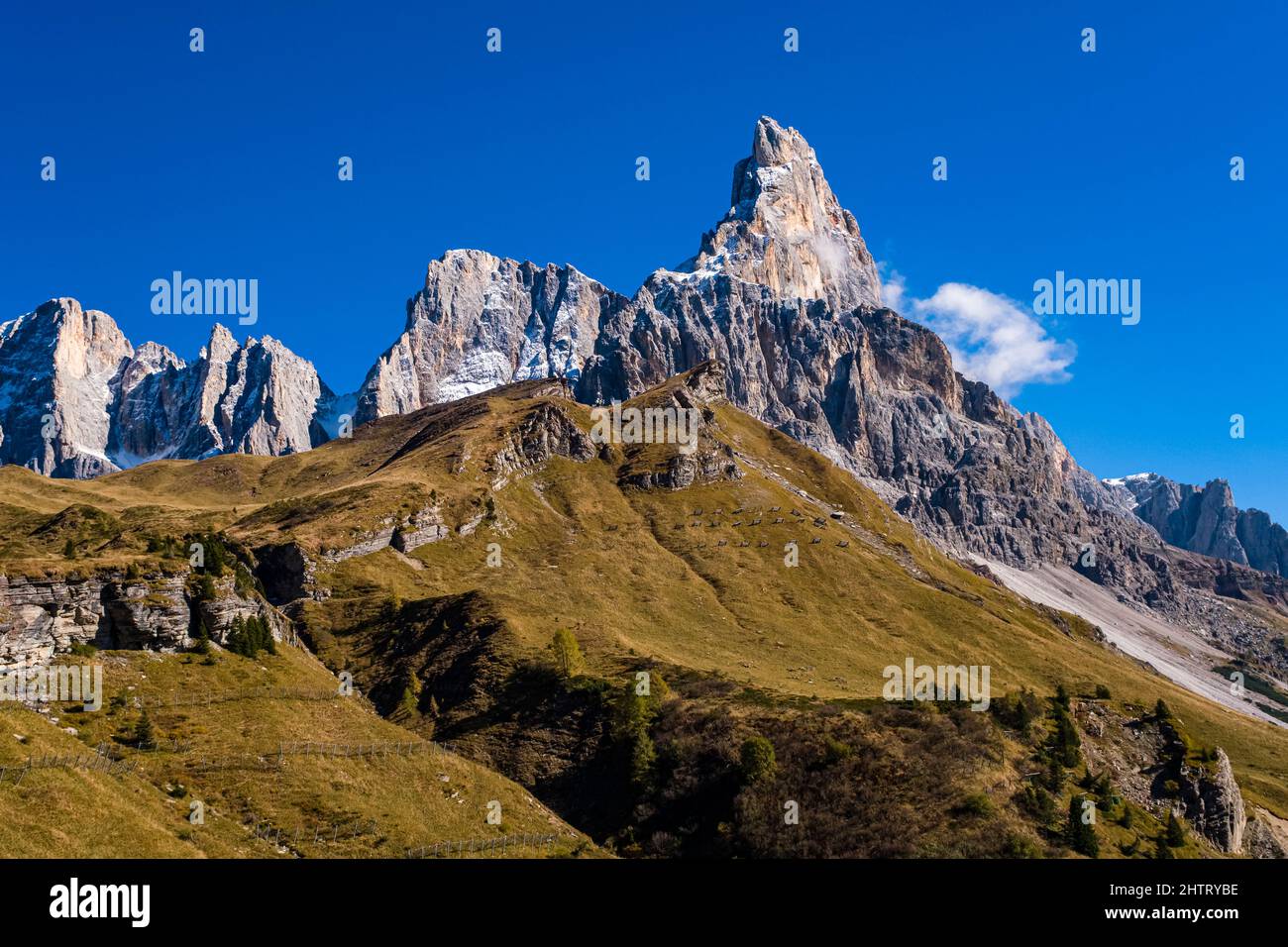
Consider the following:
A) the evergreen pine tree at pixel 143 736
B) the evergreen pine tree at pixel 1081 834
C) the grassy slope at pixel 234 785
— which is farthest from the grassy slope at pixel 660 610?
the evergreen pine tree at pixel 143 736

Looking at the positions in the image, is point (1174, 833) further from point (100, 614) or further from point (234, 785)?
point (100, 614)

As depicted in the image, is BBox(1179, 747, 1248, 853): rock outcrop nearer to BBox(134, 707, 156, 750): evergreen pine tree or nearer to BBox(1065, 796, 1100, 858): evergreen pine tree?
BBox(1065, 796, 1100, 858): evergreen pine tree

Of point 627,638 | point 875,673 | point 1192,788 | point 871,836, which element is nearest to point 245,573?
point 627,638

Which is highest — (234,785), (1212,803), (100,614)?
(100,614)

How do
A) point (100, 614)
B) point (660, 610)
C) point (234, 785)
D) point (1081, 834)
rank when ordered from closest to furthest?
point (234, 785)
point (1081, 834)
point (100, 614)
point (660, 610)

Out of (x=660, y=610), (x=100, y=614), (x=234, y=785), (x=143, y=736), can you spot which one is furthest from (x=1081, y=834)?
(x=660, y=610)

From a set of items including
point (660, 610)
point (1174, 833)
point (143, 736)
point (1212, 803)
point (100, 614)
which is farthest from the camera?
point (660, 610)

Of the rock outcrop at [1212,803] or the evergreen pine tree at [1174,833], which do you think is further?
the rock outcrop at [1212,803]

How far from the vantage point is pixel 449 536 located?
7170 inches

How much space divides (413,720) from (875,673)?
261 ft

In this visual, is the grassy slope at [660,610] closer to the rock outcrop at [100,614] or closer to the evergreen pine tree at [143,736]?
the rock outcrop at [100,614]

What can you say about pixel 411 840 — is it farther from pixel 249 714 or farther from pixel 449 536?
pixel 449 536

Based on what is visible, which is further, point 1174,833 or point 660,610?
point 660,610
